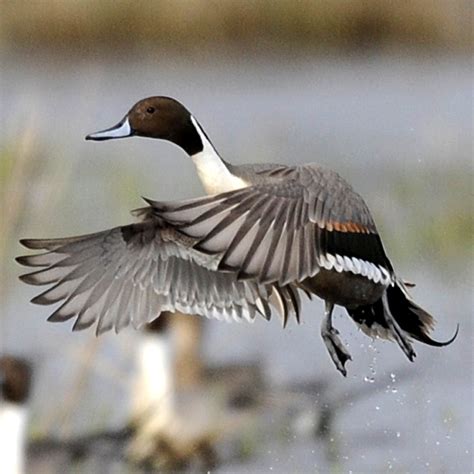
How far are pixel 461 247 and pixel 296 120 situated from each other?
331 centimetres

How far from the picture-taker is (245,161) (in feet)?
31.6

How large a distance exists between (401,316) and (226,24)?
325 inches

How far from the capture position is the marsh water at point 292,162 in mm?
6652

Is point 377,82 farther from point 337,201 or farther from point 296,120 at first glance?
point 337,201

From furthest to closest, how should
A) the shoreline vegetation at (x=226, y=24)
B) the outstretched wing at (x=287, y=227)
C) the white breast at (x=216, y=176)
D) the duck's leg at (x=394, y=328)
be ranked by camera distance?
the shoreline vegetation at (x=226, y=24), the duck's leg at (x=394, y=328), the white breast at (x=216, y=176), the outstretched wing at (x=287, y=227)

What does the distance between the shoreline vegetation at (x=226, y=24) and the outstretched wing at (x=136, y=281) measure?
7.72m

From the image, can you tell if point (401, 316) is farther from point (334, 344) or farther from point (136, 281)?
point (136, 281)

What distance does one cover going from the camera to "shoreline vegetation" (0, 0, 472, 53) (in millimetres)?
12500

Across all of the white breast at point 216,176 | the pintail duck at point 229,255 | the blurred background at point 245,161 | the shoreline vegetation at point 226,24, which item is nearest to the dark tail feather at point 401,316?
the pintail duck at point 229,255

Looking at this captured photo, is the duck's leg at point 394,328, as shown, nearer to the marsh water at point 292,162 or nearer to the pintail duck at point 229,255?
the pintail duck at point 229,255

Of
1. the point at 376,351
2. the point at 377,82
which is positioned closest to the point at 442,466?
the point at 376,351

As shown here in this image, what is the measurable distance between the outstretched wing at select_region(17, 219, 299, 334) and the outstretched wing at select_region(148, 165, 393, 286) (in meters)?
0.42

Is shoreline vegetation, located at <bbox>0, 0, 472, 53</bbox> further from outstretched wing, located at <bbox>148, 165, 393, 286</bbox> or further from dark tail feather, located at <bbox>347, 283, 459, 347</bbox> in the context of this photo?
outstretched wing, located at <bbox>148, 165, 393, 286</bbox>

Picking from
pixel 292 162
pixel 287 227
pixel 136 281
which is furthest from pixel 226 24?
pixel 287 227
